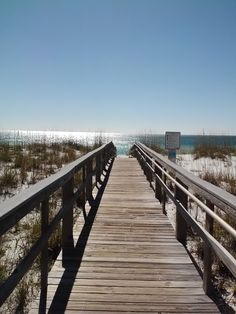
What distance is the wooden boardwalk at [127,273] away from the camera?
297 centimetres

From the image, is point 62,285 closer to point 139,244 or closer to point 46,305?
point 46,305

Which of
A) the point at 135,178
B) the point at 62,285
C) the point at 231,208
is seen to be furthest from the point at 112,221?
the point at 135,178

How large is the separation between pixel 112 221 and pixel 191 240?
3.99ft

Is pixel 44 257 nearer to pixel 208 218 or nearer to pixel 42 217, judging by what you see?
pixel 42 217

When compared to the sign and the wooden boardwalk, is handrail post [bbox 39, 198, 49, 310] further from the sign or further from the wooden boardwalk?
the sign

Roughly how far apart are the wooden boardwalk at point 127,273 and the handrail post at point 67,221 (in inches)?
4.4

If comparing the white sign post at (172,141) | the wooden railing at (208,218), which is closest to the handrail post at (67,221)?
the wooden railing at (208,218)

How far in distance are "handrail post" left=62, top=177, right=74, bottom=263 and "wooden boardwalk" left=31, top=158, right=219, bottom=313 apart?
0.37 ft

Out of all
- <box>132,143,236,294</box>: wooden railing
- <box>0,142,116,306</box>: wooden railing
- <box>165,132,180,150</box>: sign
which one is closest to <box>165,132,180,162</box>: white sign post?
<box>165,132,180,150</box>: sign

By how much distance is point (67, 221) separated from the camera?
4.31m

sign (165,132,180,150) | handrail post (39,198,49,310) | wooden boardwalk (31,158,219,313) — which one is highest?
sign (165,132,180,150)

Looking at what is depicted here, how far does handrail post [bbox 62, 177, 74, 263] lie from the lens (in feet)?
13.2

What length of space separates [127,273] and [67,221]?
3.44ft

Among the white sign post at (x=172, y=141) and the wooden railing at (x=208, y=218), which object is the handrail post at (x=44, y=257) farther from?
the white sign post at (x=172, y=141)
